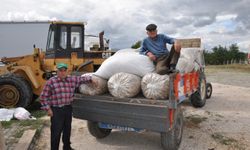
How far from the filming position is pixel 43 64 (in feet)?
27.2

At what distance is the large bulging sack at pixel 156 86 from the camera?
13.2 ft

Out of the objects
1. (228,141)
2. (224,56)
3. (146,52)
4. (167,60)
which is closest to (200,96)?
(228,141)

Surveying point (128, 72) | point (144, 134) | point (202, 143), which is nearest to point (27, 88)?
point (144, 134)

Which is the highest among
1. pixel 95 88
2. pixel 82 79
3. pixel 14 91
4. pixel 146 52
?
pixel 146 52

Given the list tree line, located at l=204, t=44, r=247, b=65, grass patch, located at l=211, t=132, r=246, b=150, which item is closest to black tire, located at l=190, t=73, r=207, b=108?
grass patch, located at l=211, t=132, r=246, b=150

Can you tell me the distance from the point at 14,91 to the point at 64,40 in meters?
2.04

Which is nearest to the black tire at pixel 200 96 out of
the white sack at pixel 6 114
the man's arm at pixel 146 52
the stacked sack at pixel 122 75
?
the man's arm at pixel 146 52

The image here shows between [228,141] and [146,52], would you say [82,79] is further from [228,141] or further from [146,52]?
[228,141]

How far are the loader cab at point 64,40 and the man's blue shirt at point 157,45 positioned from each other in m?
3.73

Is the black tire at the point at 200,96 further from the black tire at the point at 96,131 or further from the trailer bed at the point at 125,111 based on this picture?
the trailer bed at the point at 125,111

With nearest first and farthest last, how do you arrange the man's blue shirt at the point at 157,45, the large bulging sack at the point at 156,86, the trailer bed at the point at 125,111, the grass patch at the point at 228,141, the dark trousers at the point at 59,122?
1. the trailer bed at the point at 125,111
2. the large bulging sack at the point at 156,86
3. the dark trousers at the point at 59,122
4. the grass patch at the point at 228,141
5. the man's blue shirt at the point at 157,45

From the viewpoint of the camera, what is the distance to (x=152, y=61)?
4906 mm

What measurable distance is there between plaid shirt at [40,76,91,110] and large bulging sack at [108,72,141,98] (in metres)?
0.63

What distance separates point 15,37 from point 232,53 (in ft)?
160
